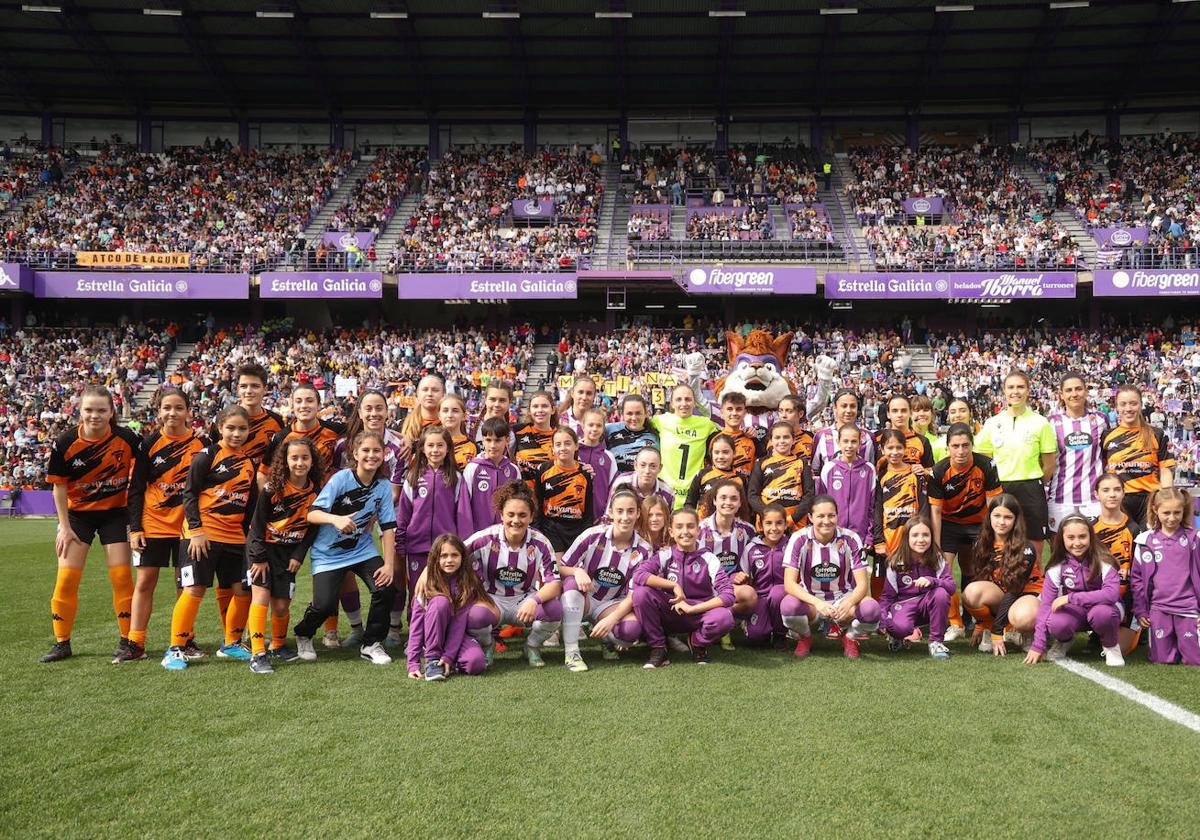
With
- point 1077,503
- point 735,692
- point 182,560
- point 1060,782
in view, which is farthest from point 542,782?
point 1077,503

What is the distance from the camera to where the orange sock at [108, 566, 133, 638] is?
5.39 metres

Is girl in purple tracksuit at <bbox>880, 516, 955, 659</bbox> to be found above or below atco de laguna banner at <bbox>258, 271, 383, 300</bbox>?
below

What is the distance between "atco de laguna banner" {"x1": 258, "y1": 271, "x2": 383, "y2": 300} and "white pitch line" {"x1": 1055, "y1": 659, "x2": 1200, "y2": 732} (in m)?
23.5

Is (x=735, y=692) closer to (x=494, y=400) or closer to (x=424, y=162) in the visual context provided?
(x=494, y=400)

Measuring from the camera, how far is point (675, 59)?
94.1 feet

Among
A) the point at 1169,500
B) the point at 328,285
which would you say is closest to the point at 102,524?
the point at 1169,500

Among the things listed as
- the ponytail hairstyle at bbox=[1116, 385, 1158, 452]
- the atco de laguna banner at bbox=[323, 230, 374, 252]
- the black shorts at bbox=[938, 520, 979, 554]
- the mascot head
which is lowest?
the black shorts at bbox=[938, 520, 979, 554]

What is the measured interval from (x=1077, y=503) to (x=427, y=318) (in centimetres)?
2420

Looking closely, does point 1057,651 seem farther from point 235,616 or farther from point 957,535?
point 235,616

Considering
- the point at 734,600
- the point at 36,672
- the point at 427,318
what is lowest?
the point at 36,672

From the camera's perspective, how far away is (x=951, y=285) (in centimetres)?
2502

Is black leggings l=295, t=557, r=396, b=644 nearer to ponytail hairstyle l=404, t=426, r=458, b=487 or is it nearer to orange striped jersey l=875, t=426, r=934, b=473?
ponytail hairstyle l=404, t=426, r=458, b=487

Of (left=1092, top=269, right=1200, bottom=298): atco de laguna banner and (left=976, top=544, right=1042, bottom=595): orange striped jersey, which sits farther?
(left=1092, top=269, right=1200, bottom=298): atco de laguna banner

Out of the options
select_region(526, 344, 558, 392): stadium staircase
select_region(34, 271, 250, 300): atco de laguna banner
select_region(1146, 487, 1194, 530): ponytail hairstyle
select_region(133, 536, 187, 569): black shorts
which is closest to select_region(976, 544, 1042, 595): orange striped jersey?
select_region(1146, 487, 1194, 530): ponytail hairstyle
